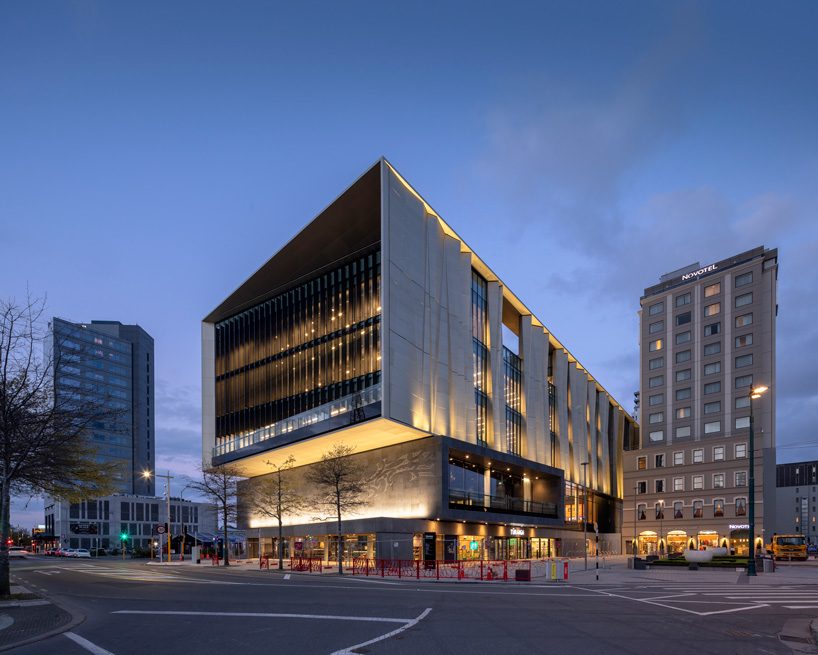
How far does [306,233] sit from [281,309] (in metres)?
15.3

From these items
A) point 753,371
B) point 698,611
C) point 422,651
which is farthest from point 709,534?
point 422,651

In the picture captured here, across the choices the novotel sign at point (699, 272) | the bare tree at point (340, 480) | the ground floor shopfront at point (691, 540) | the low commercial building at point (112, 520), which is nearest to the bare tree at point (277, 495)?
the bare tree at point (340, 480)

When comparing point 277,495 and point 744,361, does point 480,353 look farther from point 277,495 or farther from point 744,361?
point 744,361

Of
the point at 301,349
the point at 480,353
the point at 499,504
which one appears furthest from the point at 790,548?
the point at 301,349

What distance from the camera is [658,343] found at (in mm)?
103188

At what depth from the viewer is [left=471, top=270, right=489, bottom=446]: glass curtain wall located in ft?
220

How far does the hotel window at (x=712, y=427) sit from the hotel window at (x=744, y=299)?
16509 mm

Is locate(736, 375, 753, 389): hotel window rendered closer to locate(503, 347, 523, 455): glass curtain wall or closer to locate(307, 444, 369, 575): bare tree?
locate(503, 347, 523, 455): glass curtain wall

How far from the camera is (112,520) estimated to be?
149250 mm

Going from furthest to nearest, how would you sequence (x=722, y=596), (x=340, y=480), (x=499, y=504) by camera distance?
1. (x=499, y=504)
2. (x=340, y=480)
3. (x=722, y=596)

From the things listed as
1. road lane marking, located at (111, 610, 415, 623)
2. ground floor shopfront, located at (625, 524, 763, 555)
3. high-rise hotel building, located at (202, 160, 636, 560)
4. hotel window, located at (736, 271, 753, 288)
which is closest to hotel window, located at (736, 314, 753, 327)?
hotel window, located at (736, 271, 753, 288)

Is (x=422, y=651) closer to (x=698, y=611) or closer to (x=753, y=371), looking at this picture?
(x=698, y=611)

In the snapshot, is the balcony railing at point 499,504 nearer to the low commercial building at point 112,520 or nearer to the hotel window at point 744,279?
the hotel window at point 744,279

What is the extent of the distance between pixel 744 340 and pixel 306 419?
61957 mm
